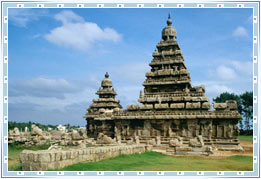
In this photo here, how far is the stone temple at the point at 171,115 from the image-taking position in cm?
3384

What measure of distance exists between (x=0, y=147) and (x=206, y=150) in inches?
753

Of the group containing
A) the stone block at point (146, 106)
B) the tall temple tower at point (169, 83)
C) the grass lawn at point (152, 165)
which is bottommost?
the grass lawn at point (152, 165)

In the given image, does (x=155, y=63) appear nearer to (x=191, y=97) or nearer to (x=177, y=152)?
(x=191, y=97)

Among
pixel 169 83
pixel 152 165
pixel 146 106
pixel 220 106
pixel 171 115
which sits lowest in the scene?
pixel 152 165

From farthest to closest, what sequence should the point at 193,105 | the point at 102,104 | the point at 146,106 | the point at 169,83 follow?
the point at 102,104 < the point at 169,83 < the point at 146,106 < the point at 193,105

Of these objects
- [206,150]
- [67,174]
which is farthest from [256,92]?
[206,150]

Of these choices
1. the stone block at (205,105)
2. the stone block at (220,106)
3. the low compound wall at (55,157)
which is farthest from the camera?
the stone block at (205,105)

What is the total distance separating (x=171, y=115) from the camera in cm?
3553

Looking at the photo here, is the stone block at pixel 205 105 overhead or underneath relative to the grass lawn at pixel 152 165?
overhead

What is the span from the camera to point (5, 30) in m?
12.2

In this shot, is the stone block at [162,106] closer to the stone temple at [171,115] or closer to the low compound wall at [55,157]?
the stone temple at [171,115]

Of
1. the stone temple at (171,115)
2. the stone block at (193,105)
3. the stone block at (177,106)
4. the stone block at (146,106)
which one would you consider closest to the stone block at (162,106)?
the stone temple at (171,115)

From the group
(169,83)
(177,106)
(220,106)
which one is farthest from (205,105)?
(169,83)

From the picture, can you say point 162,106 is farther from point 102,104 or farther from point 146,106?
point 102,104
